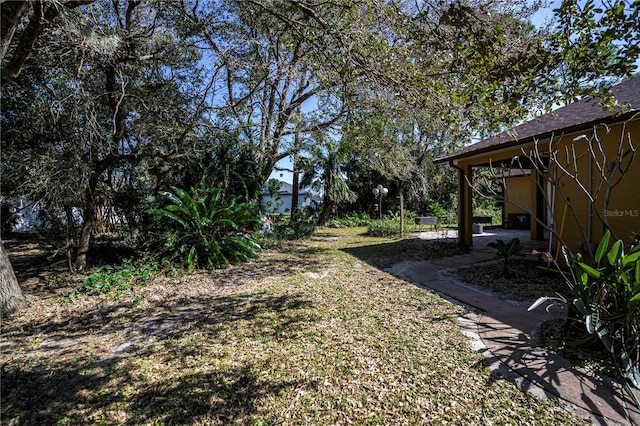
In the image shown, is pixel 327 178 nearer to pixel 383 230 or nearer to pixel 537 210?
pixel 383 230

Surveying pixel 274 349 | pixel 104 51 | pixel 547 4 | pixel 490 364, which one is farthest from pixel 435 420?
pixel 104 51

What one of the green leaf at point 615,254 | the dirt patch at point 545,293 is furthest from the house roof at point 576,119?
the dirt patch at point 545,293

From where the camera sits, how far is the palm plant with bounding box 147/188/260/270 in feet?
20.0

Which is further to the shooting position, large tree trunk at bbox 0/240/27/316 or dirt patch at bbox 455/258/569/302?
dirt patch at bbox 455/258/569/302

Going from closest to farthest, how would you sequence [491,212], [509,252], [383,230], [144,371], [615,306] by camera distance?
[615,306], [144,371], [509,252], [383,230], [491,212]

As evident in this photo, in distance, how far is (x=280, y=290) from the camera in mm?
4871

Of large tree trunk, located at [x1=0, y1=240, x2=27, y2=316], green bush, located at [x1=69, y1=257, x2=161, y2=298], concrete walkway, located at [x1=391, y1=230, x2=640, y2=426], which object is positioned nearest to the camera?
concrete walkway, located at [x1=391, y1=230, x2=640, y2=426]

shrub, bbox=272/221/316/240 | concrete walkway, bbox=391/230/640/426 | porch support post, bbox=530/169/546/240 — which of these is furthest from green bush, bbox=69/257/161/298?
porch support post, bbox=530/169/546/240

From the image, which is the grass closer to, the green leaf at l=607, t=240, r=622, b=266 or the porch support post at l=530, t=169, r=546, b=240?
the green leaf at l=607, t=240, r=622, b=266

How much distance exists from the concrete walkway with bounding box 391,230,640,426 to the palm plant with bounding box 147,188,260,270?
4.33 meters

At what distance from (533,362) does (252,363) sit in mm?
2412

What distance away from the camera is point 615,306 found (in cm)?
252

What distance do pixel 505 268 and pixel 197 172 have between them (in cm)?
704

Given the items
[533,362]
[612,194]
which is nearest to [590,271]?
[533,362]
